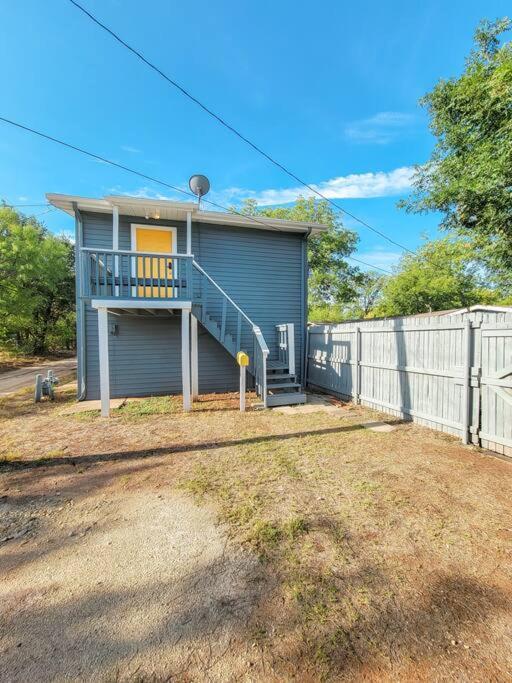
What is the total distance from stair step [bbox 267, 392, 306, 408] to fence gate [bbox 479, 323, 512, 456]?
3.37 meters

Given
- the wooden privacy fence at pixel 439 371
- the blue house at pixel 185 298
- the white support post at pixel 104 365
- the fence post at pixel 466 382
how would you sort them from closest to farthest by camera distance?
1. the wooden privacy fence at pixel 439 371
2. the fence post at pixel 466 382
3. the white support post at pixel 104 365
4. the blue house at pixel 185 298

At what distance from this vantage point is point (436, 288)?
20.3 meters

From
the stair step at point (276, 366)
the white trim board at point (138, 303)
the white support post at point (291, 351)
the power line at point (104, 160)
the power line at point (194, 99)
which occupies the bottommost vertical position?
the stair step at point (276, 366)

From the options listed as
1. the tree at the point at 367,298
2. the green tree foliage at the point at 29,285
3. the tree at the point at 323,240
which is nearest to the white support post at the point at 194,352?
the green tree foliage at the point at 29,285

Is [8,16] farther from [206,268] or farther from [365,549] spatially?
[365,549]

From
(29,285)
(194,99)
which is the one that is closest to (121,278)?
(194,99)

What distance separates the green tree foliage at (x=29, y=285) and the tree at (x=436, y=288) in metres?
21.9

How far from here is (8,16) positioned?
4.41 m

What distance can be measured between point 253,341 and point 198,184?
4115 millimetres

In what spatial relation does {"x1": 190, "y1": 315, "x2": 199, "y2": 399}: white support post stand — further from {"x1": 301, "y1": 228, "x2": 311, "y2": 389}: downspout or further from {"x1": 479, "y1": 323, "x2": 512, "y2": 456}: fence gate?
{"x1": 479, "y1": 323, "x2": 512, "y2": 456}: fence gate

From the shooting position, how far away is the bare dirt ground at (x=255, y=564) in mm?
1440

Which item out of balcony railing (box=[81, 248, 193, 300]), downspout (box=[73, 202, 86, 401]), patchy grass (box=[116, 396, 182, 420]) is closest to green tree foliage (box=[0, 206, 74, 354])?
downspout (box=[73, 202, 86, 401])

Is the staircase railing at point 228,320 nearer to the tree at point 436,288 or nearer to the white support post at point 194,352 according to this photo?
the white support post at point 194,352

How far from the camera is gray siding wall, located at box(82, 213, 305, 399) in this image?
7203mm
